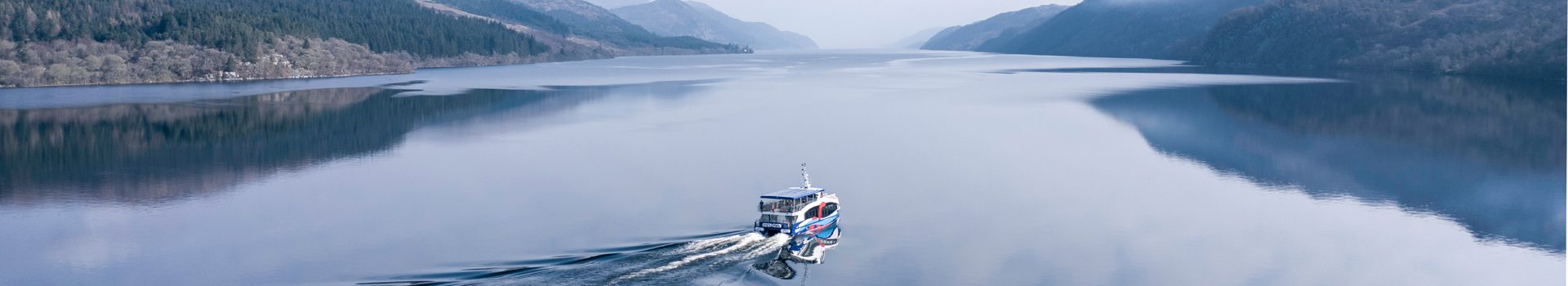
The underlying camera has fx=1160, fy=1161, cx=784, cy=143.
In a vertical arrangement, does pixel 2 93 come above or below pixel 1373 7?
below

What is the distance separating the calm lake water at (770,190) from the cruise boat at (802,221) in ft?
1.48

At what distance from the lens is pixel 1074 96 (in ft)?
261

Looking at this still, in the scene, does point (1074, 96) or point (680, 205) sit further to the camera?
point (1074, 96)

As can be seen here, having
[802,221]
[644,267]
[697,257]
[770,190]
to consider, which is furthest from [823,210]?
[770,190]

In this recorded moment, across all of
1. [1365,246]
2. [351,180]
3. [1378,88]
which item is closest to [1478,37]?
[1378,88]

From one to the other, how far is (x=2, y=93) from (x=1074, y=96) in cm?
7225

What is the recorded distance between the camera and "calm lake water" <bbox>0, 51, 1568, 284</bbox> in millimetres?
23422

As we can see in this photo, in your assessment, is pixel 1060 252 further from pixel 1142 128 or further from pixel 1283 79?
pixel 1283 79

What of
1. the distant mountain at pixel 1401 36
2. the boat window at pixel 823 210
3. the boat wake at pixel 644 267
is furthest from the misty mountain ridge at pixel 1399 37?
the boat wake at pixel 644 267

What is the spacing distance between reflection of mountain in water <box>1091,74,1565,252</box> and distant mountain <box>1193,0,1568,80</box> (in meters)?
15.6

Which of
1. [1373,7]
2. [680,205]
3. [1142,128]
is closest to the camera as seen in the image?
[680,205]

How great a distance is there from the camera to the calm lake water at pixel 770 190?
2342 cm

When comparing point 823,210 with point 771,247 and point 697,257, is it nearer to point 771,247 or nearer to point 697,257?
point 771,247

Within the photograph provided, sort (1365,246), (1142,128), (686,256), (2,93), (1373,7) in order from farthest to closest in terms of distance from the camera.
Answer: (1373,7), (2,93), (1142,128), (1365,246), (686,256)
